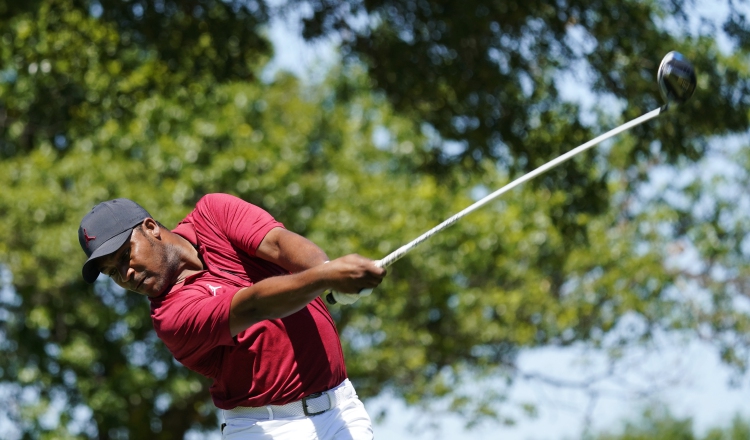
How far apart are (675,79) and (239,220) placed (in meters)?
2.15

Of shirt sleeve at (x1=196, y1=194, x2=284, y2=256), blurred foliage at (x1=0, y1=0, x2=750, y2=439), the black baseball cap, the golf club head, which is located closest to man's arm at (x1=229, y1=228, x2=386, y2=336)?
shirt sleeve at (x1=196, y1=194, x2=284, y2=256)

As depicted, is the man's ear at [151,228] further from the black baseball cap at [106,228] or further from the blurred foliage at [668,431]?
the blurred foliage at [668,431]

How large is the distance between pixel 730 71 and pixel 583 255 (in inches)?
342

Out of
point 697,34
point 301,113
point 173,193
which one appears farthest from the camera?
point 301,113

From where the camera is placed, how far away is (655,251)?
18.9 metres

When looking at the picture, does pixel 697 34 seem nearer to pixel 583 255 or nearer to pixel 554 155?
pixel 554 155

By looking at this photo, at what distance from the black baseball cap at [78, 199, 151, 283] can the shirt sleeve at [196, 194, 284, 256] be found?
11.6 inches

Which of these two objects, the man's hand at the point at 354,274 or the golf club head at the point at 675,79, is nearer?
the man's hand at the point at 354,274

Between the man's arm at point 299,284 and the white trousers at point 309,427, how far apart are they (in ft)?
1.97

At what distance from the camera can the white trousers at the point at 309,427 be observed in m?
4.27

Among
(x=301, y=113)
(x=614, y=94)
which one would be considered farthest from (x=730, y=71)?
(x=301, y=113)

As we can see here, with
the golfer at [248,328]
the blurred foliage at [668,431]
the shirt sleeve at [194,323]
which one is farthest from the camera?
the blurred foliage at [668,431]

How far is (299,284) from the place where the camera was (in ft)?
11.8

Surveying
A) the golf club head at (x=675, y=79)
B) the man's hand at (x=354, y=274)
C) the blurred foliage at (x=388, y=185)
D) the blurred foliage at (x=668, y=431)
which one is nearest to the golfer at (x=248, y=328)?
the man's hand at (x=354, y=274)
